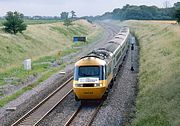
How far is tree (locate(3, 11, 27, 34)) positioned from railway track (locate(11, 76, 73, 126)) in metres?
31.3

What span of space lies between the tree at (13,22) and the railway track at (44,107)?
31301 millimetres

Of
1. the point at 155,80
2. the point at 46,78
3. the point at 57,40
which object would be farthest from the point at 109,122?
the point at 57,40

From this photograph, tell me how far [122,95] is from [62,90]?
5.25m

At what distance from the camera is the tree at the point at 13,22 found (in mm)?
57156

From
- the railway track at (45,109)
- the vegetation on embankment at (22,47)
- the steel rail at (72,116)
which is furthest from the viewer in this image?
the vegetation on embankment at (22,47)

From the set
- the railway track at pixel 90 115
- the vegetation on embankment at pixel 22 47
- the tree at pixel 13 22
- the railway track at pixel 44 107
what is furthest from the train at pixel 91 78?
the tree at pixel 13 22

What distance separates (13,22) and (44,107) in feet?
126

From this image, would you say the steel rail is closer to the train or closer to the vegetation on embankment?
the train

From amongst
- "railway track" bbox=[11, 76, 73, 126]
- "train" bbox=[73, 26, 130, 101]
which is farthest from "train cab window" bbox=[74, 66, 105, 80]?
"railway track" bbox=[11, 76, 73, 126]

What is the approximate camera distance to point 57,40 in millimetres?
74750

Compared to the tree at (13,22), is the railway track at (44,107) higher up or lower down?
lower down

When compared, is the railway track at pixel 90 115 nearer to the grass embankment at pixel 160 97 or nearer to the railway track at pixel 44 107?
the railway track at pixel 44 107

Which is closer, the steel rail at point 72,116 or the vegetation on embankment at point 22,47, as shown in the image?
the steel rail at point 72,116

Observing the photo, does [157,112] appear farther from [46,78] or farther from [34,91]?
[46,78]
